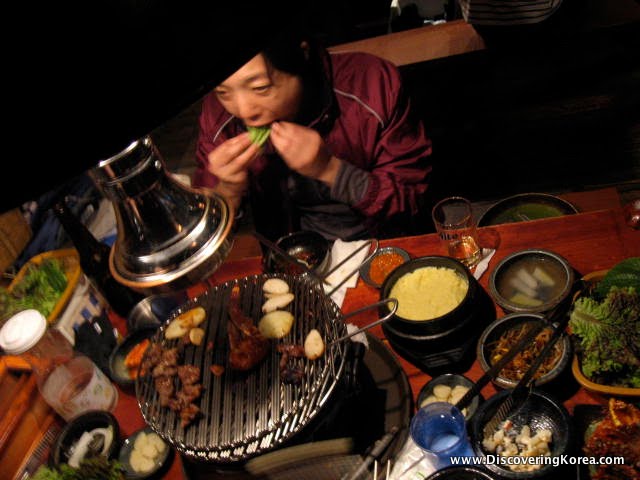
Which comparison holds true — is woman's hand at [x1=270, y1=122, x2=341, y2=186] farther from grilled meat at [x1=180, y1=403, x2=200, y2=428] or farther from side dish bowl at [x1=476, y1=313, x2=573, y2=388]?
grilled meat at [x1=180, y1=403, x2=200, y2=428]

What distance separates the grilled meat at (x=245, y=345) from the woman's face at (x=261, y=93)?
138 centimetres

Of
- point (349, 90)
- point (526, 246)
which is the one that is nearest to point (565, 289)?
point (526, 246)

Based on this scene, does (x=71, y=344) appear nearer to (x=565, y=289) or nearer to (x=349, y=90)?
(x=349, y=90)

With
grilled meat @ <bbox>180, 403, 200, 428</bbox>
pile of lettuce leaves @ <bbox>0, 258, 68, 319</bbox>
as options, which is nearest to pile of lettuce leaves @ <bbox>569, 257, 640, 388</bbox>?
grilled meat @ <bbox>180, 403, 200, 428</bbox>

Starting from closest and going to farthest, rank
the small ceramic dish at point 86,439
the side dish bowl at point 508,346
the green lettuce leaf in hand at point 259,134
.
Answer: the side dish bowl at point 508,346
the small ceramic dish at point 86,439
the green lettuce leaf in hand at point 259,134

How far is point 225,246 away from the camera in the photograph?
5.41 ft

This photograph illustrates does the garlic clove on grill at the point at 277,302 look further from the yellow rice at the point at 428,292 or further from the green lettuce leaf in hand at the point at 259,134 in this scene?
the green lettuce leaf in hand at the point at 259,134

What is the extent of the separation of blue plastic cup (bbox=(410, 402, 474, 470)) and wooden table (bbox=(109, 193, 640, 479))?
0.87 feet

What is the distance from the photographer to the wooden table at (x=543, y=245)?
245 centimetres

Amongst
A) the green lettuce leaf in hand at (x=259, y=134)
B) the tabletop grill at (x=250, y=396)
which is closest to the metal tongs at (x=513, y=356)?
the tabletop grill at (x=250, y=396)

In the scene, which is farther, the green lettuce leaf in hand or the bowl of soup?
the green lettuce leaf in hand

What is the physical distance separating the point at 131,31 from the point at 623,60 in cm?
708

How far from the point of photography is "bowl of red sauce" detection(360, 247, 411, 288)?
8.81 feet

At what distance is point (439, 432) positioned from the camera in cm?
199
